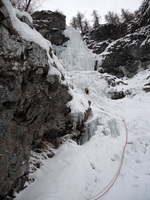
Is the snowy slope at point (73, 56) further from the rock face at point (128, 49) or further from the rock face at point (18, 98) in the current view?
the rock face at point (18, 98)

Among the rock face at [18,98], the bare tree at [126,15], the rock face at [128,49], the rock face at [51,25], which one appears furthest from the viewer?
the bare tree at [126,15]

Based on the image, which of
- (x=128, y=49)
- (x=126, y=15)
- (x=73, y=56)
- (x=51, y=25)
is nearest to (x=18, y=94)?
(x=73, y=56)

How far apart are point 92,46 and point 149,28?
10.5 m

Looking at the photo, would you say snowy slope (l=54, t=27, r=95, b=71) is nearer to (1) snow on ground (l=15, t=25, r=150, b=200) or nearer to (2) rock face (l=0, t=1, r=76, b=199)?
(1) snow on ground (l=15, t=25, r=150, b=200)

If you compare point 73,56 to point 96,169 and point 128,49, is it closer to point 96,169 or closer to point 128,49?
point 128,49

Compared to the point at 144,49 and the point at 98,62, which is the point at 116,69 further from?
the point at 144,49

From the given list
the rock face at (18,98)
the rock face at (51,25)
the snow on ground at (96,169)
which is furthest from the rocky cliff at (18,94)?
the rock face at (51,25)

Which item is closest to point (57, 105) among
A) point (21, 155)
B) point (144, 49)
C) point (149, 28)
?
point (21, 155)

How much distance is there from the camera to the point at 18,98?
2.43 m

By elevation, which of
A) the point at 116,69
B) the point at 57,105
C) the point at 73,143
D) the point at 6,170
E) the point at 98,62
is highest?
the point at 98,62

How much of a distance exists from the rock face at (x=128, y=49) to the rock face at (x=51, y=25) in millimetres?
7846

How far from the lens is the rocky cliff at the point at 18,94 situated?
2156 millimetres

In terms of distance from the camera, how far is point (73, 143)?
4.68 m

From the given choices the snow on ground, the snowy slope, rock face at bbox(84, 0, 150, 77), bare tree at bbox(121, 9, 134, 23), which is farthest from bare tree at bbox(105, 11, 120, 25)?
the snow on ground
